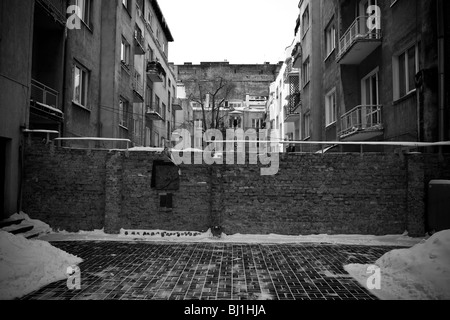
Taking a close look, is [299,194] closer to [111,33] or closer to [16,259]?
[16,259]

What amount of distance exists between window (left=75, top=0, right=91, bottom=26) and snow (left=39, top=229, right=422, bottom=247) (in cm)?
962

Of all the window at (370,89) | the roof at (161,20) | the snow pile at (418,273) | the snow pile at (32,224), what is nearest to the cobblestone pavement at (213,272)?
the snow pile at (418,273)

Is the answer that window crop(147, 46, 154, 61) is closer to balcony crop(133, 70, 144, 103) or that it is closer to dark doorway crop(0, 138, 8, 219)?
balcony crop(133, 70, 144, 103)

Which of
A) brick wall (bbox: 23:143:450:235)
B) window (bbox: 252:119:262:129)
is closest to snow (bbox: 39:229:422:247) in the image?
brick wall (bbox: 23:143:450:235)

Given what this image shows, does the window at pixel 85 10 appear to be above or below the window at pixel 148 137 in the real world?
above

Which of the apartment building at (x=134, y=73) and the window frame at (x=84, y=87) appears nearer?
the window frame at (x=84, y=87)

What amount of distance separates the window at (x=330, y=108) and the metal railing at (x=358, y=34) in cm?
286

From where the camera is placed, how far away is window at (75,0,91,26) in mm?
13806

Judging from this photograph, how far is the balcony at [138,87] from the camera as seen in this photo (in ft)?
63.7

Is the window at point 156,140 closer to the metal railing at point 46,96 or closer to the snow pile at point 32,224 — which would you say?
the metal railing at point 46,96

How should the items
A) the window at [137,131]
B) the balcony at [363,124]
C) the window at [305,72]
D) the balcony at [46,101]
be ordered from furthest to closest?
the window at [137,131], the window at [305,72], the balcony at [363,124], the balcony at [46,101]

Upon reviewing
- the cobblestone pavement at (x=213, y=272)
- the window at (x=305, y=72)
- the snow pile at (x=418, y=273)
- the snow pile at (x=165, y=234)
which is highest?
the window at (x=305, y=72)

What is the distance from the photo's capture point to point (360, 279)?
565cm

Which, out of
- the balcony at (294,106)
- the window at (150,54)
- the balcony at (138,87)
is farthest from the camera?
the window at (150,54)
